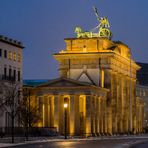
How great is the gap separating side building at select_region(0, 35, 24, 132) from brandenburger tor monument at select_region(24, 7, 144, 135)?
960cm

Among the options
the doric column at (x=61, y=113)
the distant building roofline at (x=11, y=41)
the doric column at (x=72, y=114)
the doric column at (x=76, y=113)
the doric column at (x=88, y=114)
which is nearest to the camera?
the distant building roofline at (x=11, y=41)

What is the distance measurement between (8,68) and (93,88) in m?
20.7

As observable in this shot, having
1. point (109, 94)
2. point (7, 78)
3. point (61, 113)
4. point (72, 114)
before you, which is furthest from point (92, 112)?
point (7, 78)

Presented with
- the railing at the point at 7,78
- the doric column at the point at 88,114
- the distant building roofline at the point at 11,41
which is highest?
the distant building roofline at the point at 11,41

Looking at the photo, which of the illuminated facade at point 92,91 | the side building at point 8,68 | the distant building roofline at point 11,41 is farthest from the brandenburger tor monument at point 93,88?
the distant building roofline at point 11,41

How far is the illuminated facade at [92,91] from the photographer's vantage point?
149 m

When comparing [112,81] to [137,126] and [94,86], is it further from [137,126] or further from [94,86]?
[137,126]

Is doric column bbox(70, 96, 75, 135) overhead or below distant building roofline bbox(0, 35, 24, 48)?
below

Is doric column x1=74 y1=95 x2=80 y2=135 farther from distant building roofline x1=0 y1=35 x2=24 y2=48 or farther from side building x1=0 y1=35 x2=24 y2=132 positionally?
distant building roofline x1=0 y1=35 x2=24 y2=48

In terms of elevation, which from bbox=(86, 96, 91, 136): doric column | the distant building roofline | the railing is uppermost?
the distant building roofline

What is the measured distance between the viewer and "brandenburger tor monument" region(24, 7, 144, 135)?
149 meters

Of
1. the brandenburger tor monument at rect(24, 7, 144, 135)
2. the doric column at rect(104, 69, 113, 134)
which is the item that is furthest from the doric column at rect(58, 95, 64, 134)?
the doric column at rect(104, 69, 113, 134)

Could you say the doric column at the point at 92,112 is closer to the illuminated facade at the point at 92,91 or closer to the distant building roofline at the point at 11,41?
the illuminated facade at the point at 92,91

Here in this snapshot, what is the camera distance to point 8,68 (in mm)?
138500
